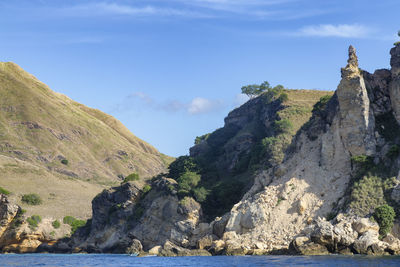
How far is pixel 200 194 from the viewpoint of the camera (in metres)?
81.6

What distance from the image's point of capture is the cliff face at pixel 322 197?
5354 centimetres

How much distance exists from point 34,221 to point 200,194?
38.3 m

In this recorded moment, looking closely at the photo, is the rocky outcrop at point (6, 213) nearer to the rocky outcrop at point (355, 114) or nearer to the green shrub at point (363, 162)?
the rocky outcrop at point (355, 114)

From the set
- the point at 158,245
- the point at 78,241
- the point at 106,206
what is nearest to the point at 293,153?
the point at 158,245

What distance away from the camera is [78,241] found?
96062 millimetres

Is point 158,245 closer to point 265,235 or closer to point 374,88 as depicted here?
point 265,235

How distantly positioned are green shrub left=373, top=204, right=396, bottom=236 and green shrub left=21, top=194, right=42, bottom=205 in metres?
90.3

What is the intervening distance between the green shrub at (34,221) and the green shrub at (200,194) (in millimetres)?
35887

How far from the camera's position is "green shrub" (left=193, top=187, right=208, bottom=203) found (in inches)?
3197

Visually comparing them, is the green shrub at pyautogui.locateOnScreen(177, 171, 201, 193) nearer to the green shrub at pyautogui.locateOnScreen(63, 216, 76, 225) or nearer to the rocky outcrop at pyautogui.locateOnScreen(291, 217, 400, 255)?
the rocky outcrop at pyautogui.locateOnScreen(291, 217, 400, 255)

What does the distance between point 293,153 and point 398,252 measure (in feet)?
83.9

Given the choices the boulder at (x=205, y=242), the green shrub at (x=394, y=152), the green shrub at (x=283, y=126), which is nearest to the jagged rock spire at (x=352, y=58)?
the green shrub at (x=394, y=152)

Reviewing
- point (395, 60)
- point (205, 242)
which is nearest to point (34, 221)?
point (205, 242)

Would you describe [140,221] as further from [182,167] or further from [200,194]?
[182,167]
